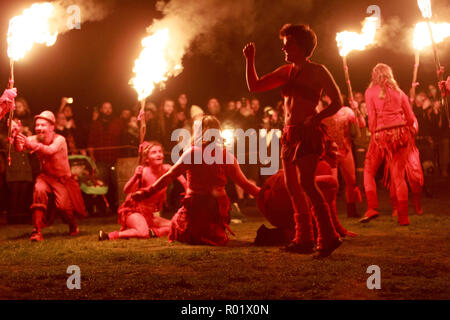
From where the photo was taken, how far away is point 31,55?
14062mm

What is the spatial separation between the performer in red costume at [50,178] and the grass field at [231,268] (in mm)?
693

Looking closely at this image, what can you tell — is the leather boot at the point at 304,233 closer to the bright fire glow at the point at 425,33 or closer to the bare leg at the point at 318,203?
the bare leg at the point at 318,203

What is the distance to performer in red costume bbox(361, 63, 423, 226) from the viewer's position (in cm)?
807

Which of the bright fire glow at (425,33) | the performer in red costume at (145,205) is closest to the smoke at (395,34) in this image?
the bright fire glow at (425,33)

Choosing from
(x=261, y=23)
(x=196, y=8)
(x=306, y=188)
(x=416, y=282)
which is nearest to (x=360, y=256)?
(x=306, y=188)

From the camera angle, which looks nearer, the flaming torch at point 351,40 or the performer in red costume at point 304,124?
the performer in red costume at point 304,124

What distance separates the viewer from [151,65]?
9070 mm

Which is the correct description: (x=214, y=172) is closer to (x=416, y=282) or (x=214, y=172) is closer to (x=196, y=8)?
(x=416, y=282)

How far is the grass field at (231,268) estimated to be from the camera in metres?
4.01

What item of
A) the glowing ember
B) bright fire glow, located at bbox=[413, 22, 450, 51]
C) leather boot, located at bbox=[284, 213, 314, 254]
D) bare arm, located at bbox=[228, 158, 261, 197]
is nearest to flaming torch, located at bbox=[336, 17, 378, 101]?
bright fire glow, located at bbox=[413, 22, 450, 51]

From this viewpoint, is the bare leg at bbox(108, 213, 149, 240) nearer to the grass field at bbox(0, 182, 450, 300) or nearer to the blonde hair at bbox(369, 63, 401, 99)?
the grass field at bbox(0, 182, 450, 300)

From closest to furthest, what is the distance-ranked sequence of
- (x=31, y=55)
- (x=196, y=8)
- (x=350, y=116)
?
(x=350, y=116) → (x=196, y=8) → (x=31, y=55)

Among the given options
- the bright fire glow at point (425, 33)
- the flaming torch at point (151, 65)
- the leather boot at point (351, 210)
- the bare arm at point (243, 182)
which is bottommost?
the leather boot at point (351, 210)
